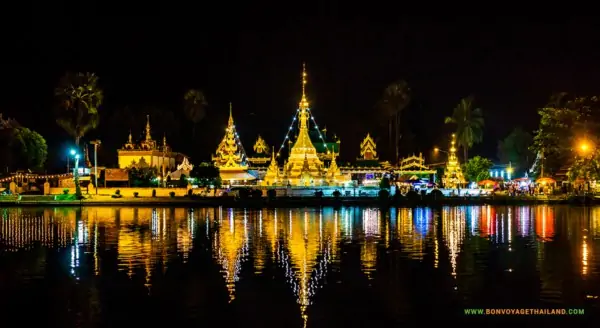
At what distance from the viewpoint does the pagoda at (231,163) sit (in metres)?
69.7

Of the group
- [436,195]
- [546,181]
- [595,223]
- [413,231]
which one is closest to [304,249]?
[413,231]

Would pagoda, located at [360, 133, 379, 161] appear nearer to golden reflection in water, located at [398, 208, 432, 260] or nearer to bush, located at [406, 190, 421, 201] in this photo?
bush, located at [406, 190, 421, 201]

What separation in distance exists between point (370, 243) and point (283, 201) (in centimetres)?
2573

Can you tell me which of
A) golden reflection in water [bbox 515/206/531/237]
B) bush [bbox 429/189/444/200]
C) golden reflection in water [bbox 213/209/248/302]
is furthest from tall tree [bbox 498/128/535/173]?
golden reflection in water [bbox 213/209/248/302]

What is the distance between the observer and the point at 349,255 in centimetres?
2209

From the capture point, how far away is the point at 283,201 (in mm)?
50750

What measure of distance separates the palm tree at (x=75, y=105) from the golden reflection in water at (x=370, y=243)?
33983 mm

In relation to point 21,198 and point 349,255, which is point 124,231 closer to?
point 349,255

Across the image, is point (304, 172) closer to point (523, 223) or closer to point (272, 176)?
point (272, 176)

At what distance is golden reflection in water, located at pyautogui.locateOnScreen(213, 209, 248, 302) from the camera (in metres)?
18.5

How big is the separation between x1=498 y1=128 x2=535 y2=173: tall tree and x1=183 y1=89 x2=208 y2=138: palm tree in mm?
33019

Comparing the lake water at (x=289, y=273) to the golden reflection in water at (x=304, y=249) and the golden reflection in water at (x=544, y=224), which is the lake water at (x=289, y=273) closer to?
the golden reflection in water at (x=304, y=249)

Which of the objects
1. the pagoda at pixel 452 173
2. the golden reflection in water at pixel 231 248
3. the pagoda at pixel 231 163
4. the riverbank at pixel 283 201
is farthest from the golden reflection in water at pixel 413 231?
the pagoda at pixel 231 163

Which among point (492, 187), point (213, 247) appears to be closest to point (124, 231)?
point (213, 247)
